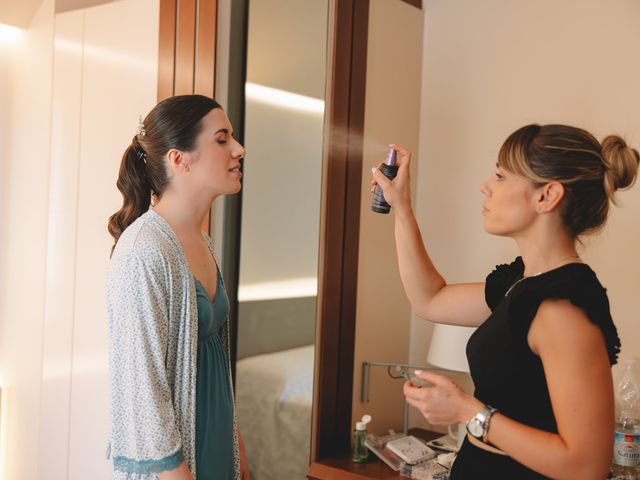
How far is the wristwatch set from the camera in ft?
3.82

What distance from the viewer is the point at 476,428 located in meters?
1.17

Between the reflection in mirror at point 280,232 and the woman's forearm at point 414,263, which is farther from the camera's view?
the reflection in mirror at point 280,232

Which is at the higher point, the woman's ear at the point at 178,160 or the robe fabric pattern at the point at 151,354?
the woman's ear at the point at 178,160

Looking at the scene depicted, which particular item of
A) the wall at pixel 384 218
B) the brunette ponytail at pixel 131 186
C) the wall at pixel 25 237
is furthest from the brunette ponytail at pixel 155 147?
the wall at pixel 25 237

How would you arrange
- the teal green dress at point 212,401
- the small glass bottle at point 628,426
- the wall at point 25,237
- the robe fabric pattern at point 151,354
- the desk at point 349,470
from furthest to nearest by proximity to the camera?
the wall at point 25,237 → the desk at point 349,470 → the small glass bottle at point 628,426 → the teal green dress at point 212,401 → the robe fabric pattern at point 151,354

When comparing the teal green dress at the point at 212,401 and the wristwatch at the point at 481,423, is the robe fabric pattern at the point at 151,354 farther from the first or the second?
the wristwatch at the point at 481,423

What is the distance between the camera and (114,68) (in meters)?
2.49

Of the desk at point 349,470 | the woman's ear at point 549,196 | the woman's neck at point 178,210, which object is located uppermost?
the woman's ear at point 549,196

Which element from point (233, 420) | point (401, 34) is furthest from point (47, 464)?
point (401, 34)

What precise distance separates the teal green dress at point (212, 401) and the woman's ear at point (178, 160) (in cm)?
26

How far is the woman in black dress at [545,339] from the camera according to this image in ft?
3.53

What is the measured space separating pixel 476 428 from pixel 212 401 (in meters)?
0.62

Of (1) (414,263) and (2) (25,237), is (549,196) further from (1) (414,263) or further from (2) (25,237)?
(2) (25,237)

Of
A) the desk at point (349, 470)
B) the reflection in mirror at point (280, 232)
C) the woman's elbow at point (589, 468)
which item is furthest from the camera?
the reflection in mirror at point (280, 232)
